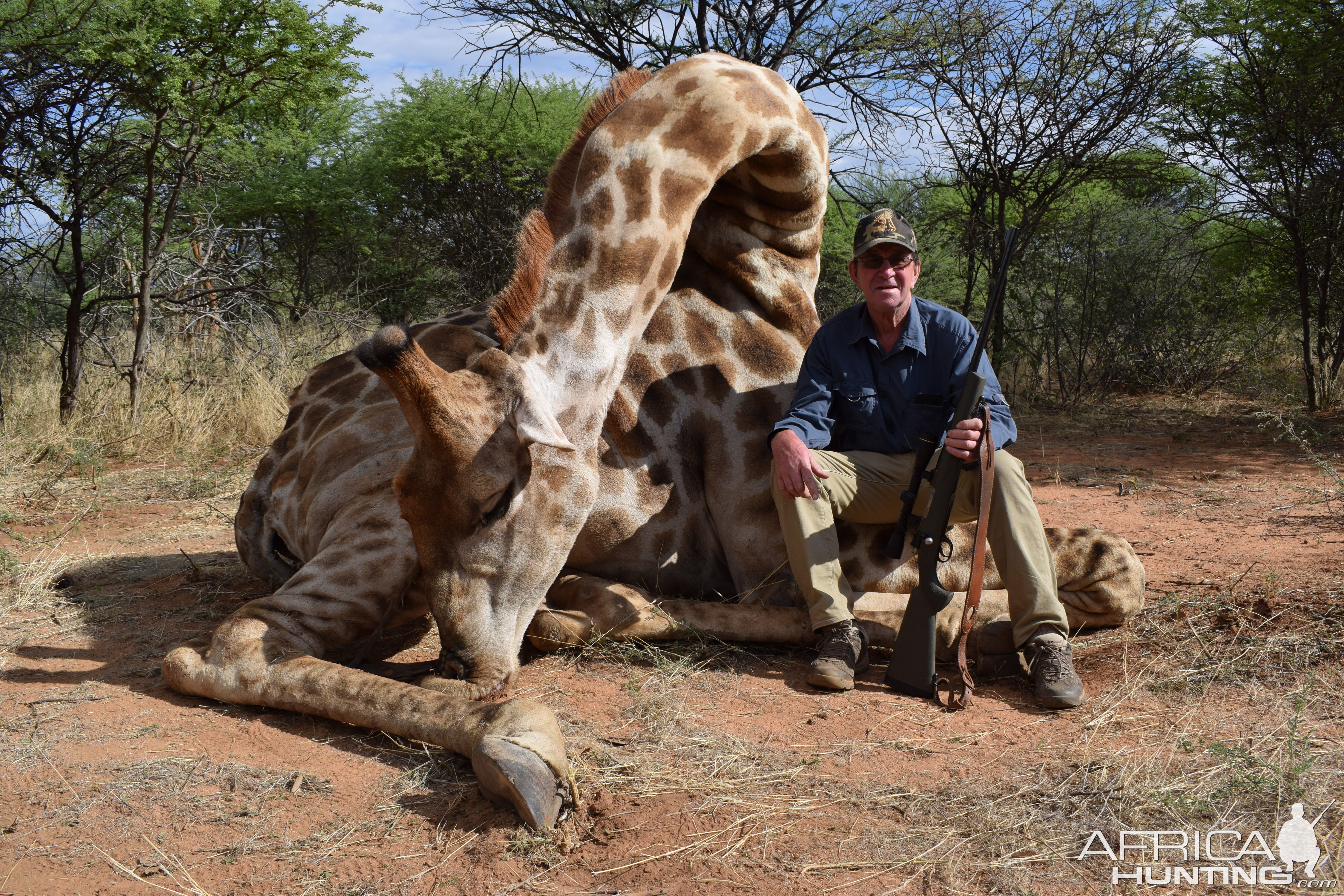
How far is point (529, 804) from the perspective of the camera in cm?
270

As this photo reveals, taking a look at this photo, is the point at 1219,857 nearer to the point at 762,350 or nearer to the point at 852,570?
the point at 852,570

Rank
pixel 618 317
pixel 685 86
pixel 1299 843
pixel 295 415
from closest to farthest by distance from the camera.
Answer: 1. pixel 1299 843
2. pixel 618 317
3. pixel 685 86
4. pixel 295 415

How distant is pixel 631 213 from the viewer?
381 centimetres

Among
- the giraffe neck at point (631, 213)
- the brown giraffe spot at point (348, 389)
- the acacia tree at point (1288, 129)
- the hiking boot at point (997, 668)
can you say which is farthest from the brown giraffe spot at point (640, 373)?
the acacia tree at point (1288, 129)

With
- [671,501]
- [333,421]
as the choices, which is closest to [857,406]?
[671,501]

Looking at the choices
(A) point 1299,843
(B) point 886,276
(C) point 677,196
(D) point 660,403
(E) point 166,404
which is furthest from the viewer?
(E) point 166,404

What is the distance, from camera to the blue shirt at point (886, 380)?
4.30 m

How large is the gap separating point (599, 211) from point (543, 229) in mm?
242

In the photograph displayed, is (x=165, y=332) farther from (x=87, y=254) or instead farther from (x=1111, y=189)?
(x=1111, y=189)

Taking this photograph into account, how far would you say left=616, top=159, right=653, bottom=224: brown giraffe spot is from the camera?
3.81 metres

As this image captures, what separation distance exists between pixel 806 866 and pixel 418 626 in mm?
2581

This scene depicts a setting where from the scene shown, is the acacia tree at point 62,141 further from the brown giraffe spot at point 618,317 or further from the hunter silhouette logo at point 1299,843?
the hunter silhouette logo at point 1299,843

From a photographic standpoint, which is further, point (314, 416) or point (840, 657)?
point (314, 416)

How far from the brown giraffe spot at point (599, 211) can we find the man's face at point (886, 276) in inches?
44.6
